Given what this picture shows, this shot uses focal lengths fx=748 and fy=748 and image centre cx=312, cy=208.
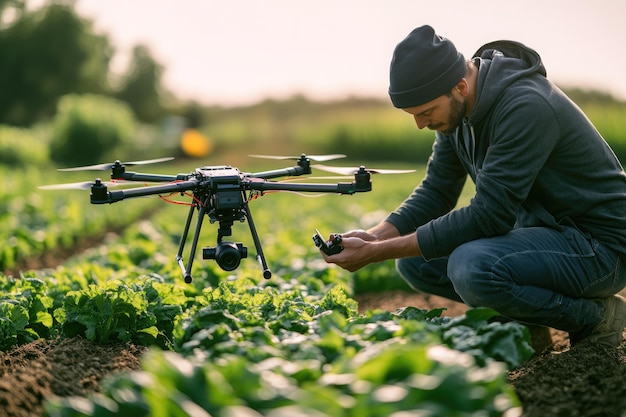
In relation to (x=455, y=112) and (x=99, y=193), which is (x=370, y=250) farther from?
(x=99, y=193)

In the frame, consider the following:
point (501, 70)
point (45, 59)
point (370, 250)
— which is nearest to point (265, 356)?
point (370, 250)

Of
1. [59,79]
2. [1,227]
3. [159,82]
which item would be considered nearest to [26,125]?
[59,79]

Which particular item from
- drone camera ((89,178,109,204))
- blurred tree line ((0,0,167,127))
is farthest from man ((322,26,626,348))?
blurred tree line ((0,0,167,127))

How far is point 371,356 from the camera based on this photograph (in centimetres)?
249

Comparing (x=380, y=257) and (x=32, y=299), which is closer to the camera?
(x=380, y=257)

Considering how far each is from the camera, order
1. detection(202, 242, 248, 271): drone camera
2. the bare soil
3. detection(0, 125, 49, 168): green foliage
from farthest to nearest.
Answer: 1. detection(0, 125, 49, 168): green foliage
2. detection(202, 242, 248, 271): drone camera
3. the bare soil

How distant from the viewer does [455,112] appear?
396cm

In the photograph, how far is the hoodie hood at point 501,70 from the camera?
386cm

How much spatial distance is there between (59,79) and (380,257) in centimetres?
5387

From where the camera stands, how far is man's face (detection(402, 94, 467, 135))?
12.7 ft

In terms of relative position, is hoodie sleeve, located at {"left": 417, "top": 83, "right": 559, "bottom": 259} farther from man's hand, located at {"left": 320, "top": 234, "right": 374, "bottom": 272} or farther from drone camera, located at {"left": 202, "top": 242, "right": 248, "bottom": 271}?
drone camera, located at {"left": 202, "top": 242, "right": 248, "bottom": 271}

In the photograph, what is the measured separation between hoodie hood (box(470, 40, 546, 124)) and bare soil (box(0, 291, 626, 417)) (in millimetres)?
1330

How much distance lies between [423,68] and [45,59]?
2110 inches

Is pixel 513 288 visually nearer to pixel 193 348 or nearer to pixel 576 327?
pixel 576 327
